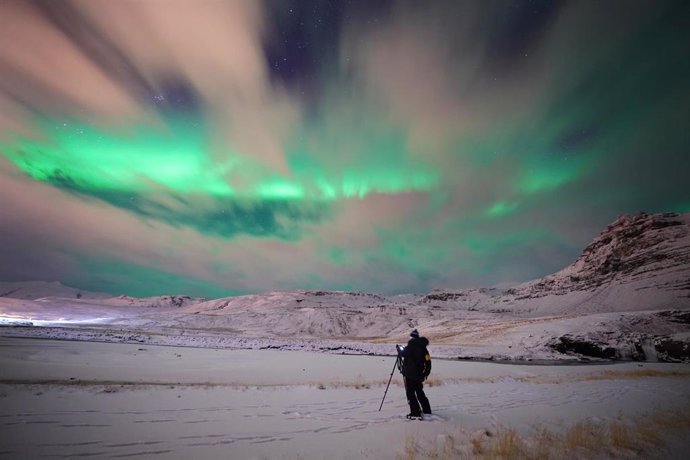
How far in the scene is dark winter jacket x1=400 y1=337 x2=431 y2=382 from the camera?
9820mm

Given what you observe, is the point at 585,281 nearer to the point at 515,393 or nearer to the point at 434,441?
the point at 515,393

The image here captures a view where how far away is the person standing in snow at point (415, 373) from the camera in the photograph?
9734 millimetres

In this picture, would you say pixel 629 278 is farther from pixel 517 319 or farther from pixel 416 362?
pixel 416 362

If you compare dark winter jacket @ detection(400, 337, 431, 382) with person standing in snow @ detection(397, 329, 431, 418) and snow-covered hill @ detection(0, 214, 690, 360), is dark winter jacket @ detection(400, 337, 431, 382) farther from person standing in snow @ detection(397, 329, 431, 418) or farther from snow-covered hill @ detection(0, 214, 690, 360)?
snow-covered hill @ detection(0, 214, 690, 360)

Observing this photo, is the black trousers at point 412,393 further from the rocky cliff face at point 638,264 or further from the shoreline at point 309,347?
the rocky cliff face at point 638,264

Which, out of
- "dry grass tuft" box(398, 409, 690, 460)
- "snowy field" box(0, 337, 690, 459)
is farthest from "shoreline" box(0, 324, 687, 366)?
"dry grass tuft" box(398, 409, 690, 460)

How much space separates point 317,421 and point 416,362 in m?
3.32

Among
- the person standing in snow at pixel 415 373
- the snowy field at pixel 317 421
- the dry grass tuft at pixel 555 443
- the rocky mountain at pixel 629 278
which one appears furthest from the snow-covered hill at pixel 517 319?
the dry grass tuft at pixel 555 443

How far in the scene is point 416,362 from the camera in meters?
9.96

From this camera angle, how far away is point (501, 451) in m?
6.69

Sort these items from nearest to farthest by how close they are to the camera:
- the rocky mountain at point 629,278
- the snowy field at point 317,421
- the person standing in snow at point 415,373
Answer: the snowy field at point 317,421, the person standing in snow at point 415,373, the rocky mountain at point 629,278

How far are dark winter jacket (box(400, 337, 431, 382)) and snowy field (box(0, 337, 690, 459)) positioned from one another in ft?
4.06

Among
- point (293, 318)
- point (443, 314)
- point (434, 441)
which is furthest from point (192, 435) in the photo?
point (443, 314)

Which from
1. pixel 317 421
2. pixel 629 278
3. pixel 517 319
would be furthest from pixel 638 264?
pixel 317 421
